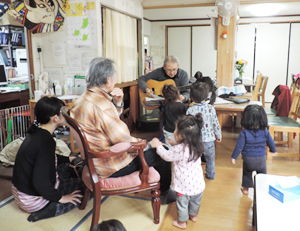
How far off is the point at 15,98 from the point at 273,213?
3.86 metres

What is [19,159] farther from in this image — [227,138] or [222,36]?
[222,36]

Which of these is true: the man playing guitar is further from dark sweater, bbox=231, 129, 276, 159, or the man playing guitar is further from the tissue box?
the tissue box

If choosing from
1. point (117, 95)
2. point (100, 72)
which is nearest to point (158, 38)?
point (117, 95)

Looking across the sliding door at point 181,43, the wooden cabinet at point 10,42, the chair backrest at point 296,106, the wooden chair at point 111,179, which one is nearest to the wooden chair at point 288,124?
the chair backrest at point 296,106

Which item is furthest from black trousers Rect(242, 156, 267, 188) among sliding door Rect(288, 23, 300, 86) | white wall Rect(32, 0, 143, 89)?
sliding door Rect(288, 23, 300, 86)

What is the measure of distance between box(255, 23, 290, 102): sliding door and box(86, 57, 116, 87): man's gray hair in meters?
6.01

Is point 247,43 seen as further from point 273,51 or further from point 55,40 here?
point 55,40

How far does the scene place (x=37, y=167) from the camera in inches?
73.6

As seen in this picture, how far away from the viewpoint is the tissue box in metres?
1.56

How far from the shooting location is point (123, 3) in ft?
13.1

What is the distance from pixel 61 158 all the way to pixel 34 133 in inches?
29.3

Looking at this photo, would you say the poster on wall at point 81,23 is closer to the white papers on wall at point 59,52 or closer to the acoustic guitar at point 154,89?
the white papers on wall at point 59,52

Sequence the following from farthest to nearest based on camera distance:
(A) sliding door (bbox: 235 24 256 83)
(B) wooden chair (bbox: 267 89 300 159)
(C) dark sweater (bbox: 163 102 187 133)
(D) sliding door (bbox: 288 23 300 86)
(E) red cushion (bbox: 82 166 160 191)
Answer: (A) sliding door (bbox: 235 24 256 83) → (D) sliding door (bbox: 288 23 300 86) → (B) wooden chair (bbox: 267 89 300 159) → (C) dark sweater (bbox: 163 102 187 133) → (E) red cushion (bbox: 82 166 160 191)

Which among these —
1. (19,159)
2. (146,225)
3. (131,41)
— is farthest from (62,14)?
(146,225)
